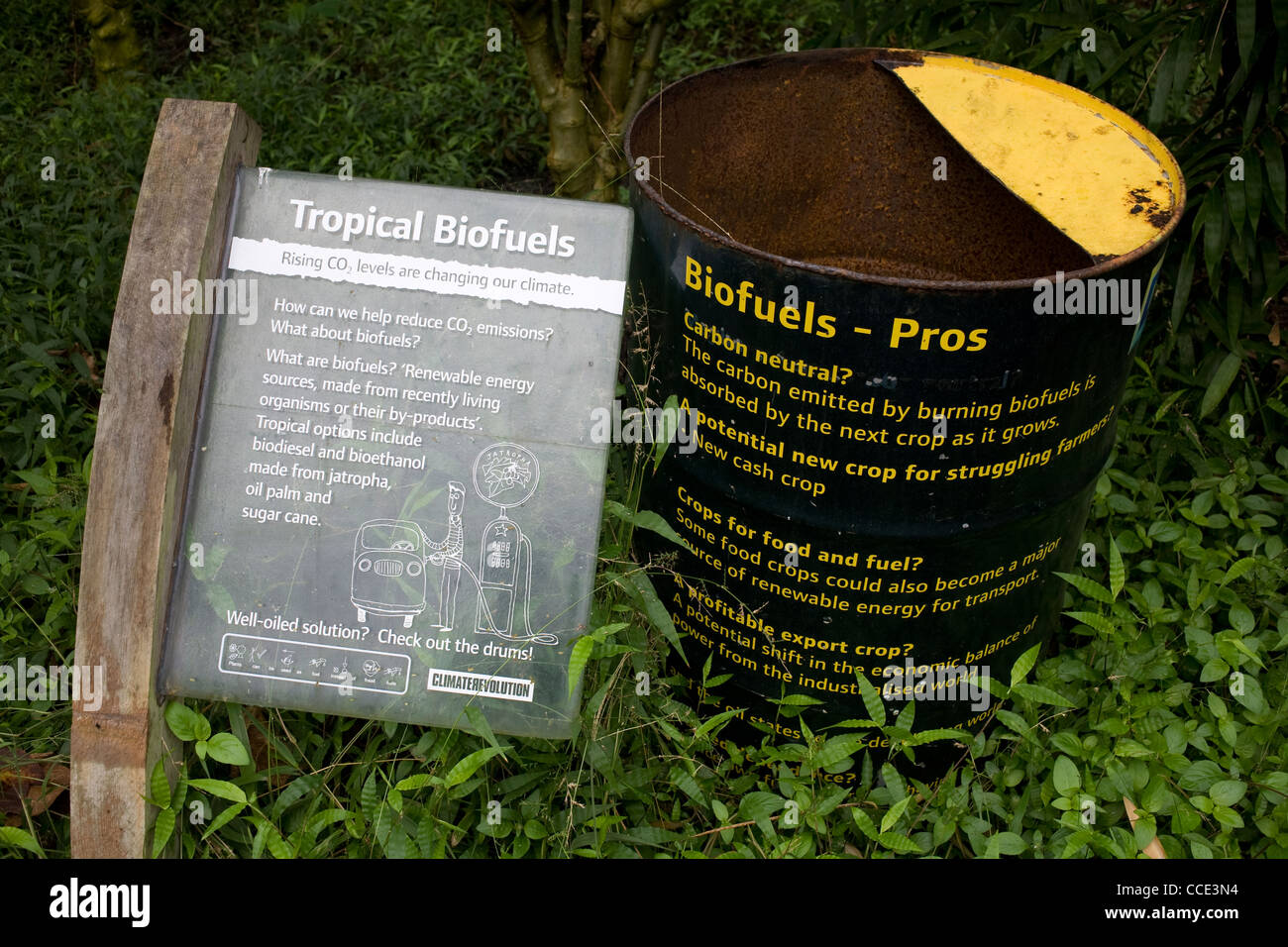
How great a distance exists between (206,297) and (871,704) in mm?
1451

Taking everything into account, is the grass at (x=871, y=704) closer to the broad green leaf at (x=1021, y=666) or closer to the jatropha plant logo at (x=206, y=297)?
the broad green leaf at (x=1021, y=666)

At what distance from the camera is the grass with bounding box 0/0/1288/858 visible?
2.13 metres

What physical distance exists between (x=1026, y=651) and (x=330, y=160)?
10.1ft

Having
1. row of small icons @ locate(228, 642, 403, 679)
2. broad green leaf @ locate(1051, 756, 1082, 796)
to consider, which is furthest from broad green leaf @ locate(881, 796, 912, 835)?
row of small icons @ locate(228, 642, 403, 679)

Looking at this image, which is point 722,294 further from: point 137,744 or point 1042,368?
point 137,744

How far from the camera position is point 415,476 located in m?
1.93

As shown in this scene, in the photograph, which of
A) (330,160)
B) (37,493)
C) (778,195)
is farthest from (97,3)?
(778,195)

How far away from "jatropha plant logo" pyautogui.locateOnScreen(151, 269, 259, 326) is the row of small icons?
1.87ft

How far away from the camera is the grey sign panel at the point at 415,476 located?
1.92 meters

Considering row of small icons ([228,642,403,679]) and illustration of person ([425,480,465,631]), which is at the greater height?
illustration of person ([425,480,465,631])

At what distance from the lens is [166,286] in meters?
1.88

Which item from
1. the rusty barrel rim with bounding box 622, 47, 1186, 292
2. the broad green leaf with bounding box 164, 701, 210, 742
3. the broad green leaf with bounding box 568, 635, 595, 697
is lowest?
the broad green leaf with bounding box 164, 701, 210, 742

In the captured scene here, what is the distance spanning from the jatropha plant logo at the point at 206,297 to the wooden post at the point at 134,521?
1cm

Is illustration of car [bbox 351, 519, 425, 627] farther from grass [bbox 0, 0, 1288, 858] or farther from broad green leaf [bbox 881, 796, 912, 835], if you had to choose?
broad green leaf [bbox 881, 796, 912, 835]
